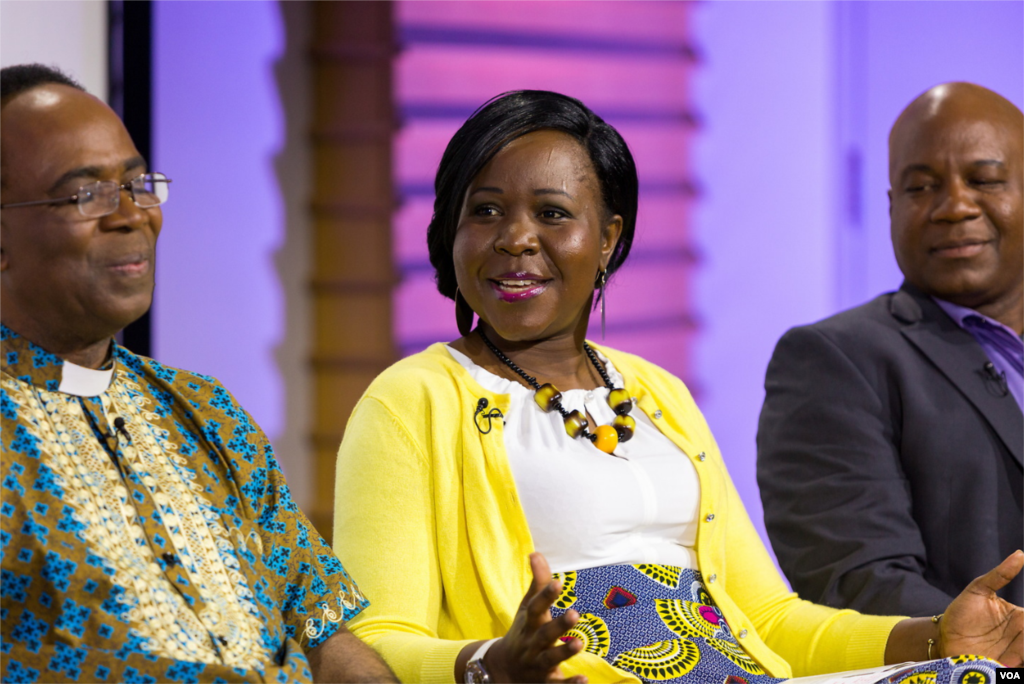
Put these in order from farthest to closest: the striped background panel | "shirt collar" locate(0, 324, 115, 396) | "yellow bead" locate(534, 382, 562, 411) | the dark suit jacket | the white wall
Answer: the striped background panel → the dark suit jacket → the white wall → "yellow bead" locate(534, 382, 562, 411) → "shirt collar" locate(0, 324, 115, 396)

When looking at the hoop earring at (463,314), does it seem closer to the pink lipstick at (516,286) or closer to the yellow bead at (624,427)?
the pink lipstick at (516,286)

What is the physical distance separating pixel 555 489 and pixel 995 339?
4.20ft

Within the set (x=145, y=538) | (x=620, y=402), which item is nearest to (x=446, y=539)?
(x=620, y=402)

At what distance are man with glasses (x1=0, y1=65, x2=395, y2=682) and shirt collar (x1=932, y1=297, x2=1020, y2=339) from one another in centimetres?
162

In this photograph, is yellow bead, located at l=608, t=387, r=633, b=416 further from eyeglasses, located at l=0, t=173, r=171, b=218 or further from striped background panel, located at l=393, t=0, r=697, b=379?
striped background panel, located at l=393, t=0, r=697, b=379

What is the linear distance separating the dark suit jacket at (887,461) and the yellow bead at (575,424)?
0.71 metres

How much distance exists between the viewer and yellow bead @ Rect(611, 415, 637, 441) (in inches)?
79.6

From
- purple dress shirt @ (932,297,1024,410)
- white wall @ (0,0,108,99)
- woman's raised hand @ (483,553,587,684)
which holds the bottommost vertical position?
woman's raised hand @ (483,553,587,684)

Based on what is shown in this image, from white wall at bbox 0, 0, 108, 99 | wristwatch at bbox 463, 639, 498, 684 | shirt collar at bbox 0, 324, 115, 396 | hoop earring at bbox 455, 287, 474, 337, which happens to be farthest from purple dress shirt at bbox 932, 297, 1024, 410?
white wall at bbox 0, 0, 108, 99

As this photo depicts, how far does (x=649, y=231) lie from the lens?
5.01m

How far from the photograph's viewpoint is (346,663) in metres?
1.65

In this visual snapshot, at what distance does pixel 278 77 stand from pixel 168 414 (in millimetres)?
3083

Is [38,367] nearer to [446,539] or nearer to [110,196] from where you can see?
[110,196]

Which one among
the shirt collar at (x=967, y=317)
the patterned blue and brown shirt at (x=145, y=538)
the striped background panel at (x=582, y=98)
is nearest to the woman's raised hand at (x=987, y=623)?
the shirt collar at (x=967, y=317)
